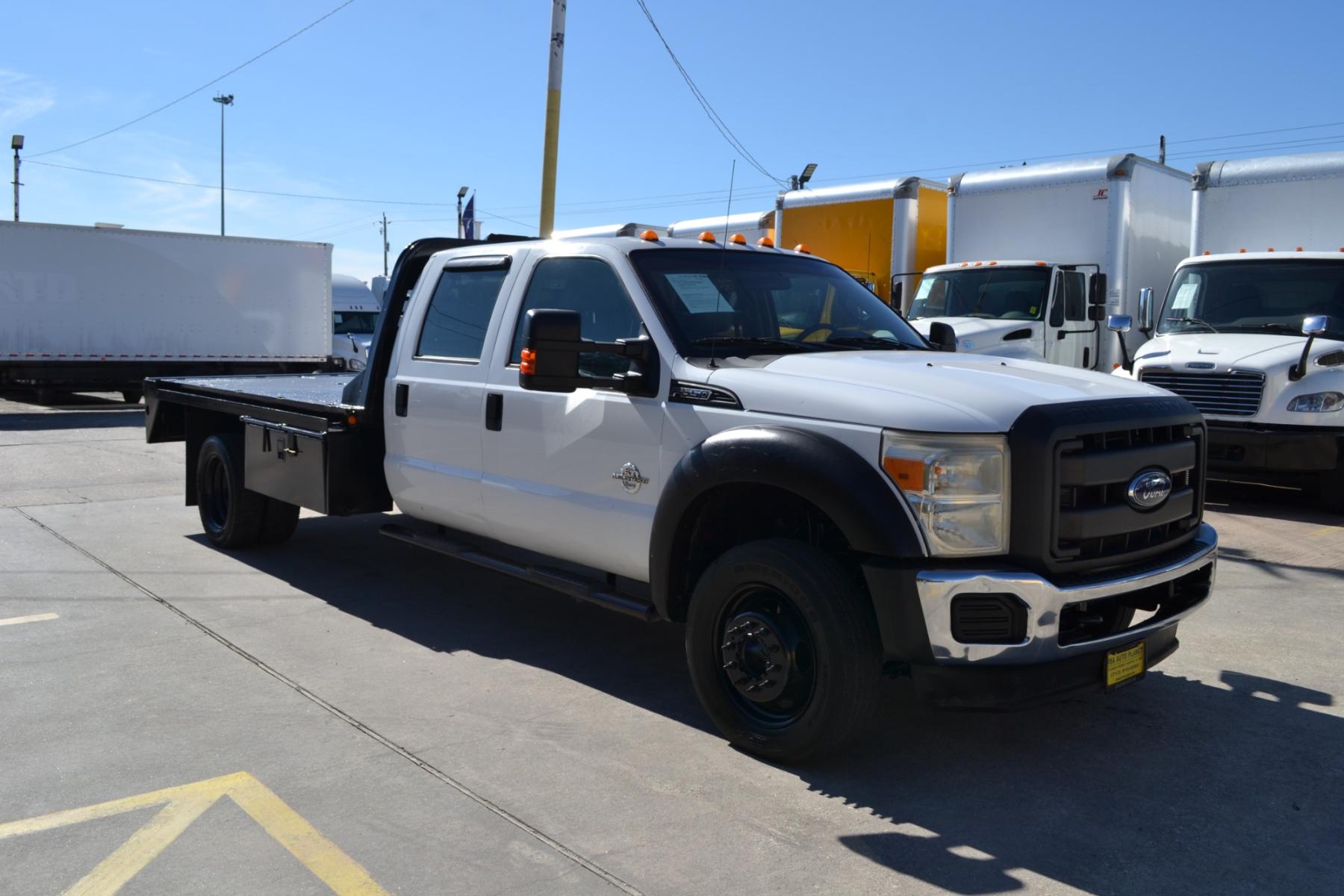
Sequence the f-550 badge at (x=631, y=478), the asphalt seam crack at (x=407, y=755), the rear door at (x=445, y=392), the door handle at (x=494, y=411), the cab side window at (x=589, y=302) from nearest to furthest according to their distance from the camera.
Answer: the asphalt seam crack at (x=407, y=755)
the f-550 badge at (x=631, y=478)
the cab side window at (x=589, y=302)
the door handle at (x=494, y=411)
the rear door at (x=445, y=392)

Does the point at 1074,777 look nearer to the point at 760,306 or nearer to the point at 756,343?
the point at 756,343

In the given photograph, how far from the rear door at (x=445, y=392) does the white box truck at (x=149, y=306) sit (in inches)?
657

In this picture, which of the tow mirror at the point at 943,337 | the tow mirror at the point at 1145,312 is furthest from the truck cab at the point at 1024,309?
the tow mirror at the point at 943,337

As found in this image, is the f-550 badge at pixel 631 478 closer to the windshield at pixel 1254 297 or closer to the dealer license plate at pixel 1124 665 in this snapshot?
the dealer license plate at pixel 1124 665

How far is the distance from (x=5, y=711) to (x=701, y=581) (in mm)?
2906

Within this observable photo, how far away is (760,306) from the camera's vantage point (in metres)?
5.23

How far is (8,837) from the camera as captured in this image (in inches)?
143

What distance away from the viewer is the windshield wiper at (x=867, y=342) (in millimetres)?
5188

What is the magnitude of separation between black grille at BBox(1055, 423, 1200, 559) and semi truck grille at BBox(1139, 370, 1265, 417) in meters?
6.08

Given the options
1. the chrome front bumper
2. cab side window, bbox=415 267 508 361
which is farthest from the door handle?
the chrome front bumper

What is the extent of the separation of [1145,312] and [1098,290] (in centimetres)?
115

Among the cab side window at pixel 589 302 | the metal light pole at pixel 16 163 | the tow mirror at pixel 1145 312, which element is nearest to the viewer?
the cab side window at pixel 589 302

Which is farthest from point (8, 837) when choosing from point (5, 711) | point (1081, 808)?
point (1081, 808)

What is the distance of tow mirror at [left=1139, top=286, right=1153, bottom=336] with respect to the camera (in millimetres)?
11719
